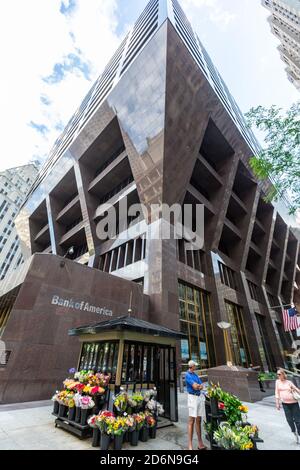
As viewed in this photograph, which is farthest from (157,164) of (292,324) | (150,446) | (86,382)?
(292,324)

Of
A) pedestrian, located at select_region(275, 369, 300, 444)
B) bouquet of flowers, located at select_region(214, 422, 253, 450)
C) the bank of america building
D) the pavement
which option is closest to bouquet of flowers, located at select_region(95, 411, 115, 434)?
the pavement

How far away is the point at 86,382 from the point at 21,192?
85.8 m

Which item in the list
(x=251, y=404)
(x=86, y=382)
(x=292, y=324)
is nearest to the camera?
(x=86, y=382)

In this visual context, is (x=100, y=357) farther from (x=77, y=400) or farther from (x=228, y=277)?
(x=228, y=277)

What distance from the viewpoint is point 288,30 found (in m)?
57.5

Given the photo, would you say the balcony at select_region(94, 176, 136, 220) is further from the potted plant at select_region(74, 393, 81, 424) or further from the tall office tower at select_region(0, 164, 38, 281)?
the tall office tower at select_region(0, 164, 38, 281)

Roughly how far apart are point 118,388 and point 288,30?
87.3 meters

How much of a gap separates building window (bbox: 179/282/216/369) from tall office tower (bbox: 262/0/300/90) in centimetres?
6491

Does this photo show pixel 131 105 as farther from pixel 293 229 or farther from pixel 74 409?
pixel 293 229

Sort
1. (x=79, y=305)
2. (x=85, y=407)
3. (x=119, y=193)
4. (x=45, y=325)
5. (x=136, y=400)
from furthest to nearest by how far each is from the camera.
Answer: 1. (x=119, y=193)
2. (x=79, y=305)
3. (x=45, y=325)
4. (x=136, y=400)
5. (x=85, y=407)

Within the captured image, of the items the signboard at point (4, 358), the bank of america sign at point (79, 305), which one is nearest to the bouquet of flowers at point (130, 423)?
the signboard at point (4, 358)

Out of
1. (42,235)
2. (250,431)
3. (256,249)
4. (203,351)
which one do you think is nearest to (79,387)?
(250,431)

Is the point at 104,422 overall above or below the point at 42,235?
below

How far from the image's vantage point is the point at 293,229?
42938mm
